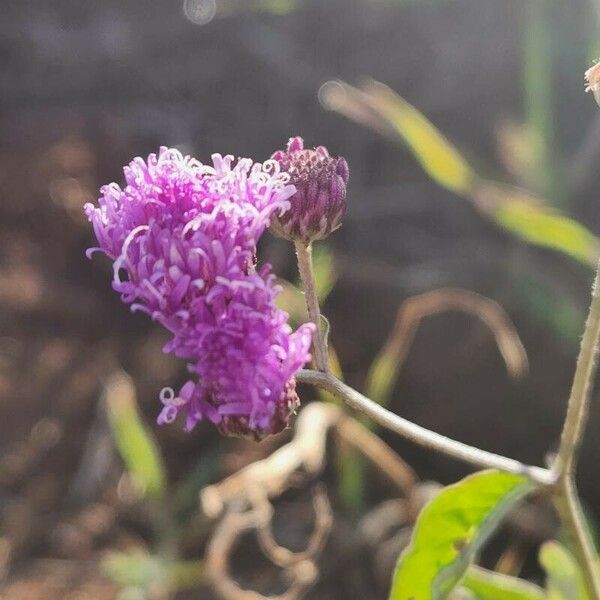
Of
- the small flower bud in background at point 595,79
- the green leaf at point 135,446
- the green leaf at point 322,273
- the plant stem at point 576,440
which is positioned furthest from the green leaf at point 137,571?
the small flower bud in background at point 595,79

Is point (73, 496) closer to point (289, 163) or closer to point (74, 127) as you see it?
point (74, 127)

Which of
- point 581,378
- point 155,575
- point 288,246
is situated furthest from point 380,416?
point 288,246

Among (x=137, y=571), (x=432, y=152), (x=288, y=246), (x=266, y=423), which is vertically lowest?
(x=137, y=571)

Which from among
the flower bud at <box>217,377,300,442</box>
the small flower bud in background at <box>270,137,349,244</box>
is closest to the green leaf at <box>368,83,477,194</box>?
the small flower bud in background at <box>270,137,349,244</box>

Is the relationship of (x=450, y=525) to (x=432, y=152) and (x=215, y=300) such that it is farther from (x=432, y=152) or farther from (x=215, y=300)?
(x=432, y=152)

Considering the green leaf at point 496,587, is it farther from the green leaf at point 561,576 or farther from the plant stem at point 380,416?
the plant stem at point 380,416

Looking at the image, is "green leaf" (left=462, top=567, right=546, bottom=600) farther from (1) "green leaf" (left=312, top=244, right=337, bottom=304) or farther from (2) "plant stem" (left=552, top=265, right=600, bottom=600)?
(1) "green leaf" (left=312, top=244, right=337, bottom=304)

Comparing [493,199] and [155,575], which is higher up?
[493,199]
